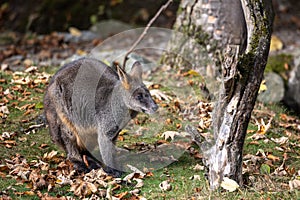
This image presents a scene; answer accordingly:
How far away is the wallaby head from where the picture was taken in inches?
219

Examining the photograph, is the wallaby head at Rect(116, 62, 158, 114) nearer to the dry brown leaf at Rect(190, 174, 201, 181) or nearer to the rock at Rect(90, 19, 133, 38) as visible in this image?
the dry brown leaf at Rect(190, 174, 201, 181)

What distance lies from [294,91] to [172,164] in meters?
Result: 3.55

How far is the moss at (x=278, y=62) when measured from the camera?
352 inches

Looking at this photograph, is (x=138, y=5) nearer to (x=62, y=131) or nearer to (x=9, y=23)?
(x=9, y=23)

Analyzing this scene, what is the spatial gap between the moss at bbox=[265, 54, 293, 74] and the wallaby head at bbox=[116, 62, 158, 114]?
3.67 m

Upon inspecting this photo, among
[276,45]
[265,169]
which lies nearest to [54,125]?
[265,169]

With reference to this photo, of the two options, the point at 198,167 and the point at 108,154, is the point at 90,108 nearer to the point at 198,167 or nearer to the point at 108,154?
the point at 108,154

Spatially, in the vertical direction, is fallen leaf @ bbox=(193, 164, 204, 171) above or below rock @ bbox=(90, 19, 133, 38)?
above

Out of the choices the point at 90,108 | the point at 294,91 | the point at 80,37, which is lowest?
the point at 80,37

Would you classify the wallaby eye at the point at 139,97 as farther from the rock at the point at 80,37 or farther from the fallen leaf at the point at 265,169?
the rock at the point at 80,37

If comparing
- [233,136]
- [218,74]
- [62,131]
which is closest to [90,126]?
[62,131]

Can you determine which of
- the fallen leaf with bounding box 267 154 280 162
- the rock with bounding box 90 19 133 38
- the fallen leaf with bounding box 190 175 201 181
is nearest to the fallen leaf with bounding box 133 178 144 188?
the fallen leaf with bounding box 190 175 201 181

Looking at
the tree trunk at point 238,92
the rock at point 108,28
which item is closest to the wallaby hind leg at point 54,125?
the tree trunk at point 238,92

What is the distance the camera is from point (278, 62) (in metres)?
9.11
